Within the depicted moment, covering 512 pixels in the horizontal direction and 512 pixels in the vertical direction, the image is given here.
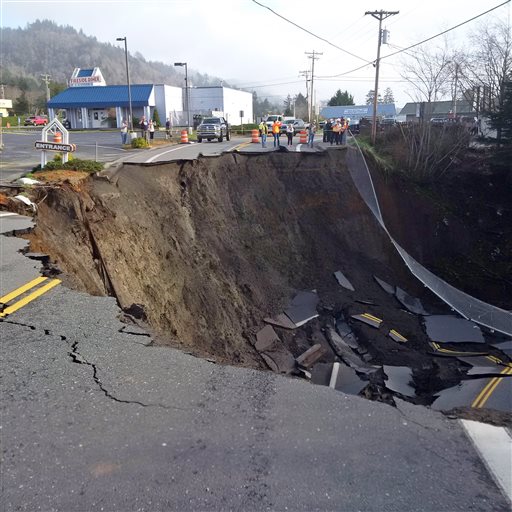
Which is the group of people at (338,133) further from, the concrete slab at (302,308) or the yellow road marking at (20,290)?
the yellow road marking at (20,290)

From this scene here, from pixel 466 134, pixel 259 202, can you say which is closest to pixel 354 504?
pixel 259 202

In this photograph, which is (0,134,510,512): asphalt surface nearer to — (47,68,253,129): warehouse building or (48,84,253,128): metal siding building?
(47,68,253,129): warehouse building

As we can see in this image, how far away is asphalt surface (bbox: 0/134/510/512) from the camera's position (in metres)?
3.48

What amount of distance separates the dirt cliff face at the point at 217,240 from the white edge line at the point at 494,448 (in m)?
2.98

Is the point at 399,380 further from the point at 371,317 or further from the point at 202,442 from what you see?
the point at 202,442

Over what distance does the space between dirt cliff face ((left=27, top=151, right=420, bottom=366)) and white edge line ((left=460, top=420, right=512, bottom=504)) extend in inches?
117

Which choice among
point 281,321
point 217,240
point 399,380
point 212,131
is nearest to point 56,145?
point 217,240

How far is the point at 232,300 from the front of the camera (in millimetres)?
14742

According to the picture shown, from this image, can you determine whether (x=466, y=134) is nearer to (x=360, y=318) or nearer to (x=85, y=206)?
(x=360, y=318)

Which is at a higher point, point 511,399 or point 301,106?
point 301,106

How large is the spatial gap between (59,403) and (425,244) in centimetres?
2191

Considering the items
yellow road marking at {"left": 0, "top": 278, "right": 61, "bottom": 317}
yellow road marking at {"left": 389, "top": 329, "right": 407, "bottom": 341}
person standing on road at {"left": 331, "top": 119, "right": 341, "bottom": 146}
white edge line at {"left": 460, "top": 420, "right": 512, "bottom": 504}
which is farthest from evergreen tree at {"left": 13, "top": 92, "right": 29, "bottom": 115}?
white edge line at {"left": 460, "top": 420, "right": 512, "bottom": 504}

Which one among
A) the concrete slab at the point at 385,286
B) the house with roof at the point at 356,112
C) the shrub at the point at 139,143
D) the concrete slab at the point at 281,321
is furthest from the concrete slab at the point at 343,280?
the house with roof at the point at 356,112

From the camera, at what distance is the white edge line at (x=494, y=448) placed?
3.75 m
